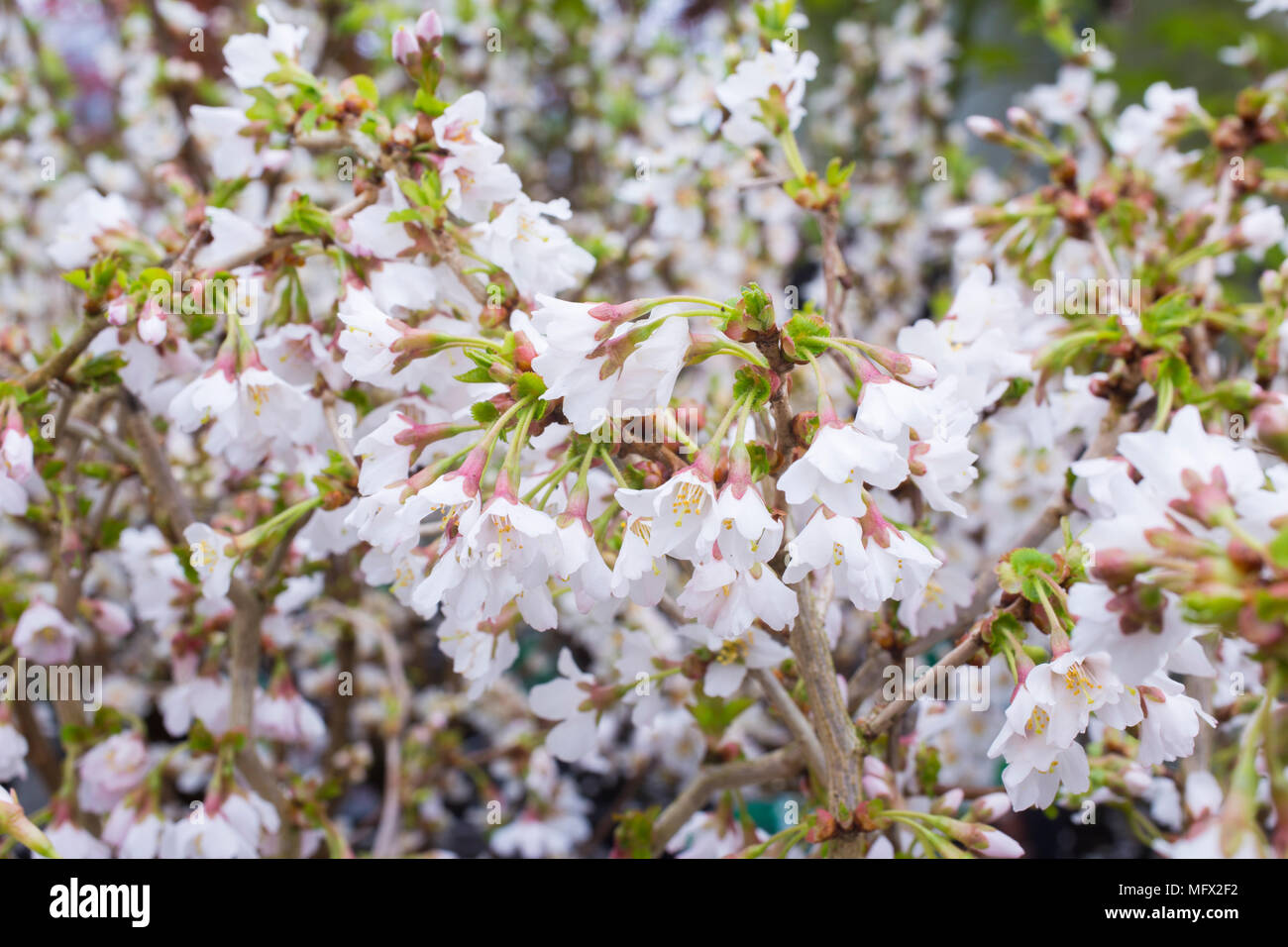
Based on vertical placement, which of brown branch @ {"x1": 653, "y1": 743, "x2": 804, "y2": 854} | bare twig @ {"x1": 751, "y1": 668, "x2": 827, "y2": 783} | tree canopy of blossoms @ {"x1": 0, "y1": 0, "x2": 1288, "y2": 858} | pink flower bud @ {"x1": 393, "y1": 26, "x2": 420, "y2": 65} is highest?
pink flower bud @ {"x1": 393, "y1": 26, "x2": 420, "y2": 65}

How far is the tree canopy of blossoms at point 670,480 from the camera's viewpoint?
72 centimetres

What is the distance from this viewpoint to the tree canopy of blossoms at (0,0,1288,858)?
2.37ft

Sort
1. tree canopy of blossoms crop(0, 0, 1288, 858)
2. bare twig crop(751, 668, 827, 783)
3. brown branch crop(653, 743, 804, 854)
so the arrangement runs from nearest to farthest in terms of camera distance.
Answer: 1. tree canopy of blossoms crop(0, 0, 1288, 858)
2. bare twig crop(751, 668, 827, 783)
3. brown branch crop(653, 743, 804, 854)

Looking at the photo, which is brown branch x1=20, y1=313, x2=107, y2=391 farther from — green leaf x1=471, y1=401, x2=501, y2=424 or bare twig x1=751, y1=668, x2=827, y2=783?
bare twig x1=751, y1=668, x2=827, y2=783

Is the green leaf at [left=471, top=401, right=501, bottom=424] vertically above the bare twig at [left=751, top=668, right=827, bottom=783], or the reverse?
the green leaf at [left=471, top=401, right=501, bottom=424]

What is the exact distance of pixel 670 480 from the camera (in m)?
0.72

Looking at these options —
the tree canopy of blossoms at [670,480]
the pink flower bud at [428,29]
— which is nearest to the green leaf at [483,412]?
the tree canopy of blossoms at [670,480]

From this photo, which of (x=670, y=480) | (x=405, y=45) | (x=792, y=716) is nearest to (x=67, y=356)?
(x=405, y=45)

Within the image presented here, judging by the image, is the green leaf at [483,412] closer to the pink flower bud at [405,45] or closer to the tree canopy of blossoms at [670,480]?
the tree canopy of blossoms at [670,480]

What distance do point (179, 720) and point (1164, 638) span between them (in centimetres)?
145

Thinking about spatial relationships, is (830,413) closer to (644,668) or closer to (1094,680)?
(1094,680)

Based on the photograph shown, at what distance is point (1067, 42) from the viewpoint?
2.22 metres

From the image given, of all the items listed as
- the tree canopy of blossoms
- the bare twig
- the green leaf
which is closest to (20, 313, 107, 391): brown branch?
the tree canopy of blossoms
